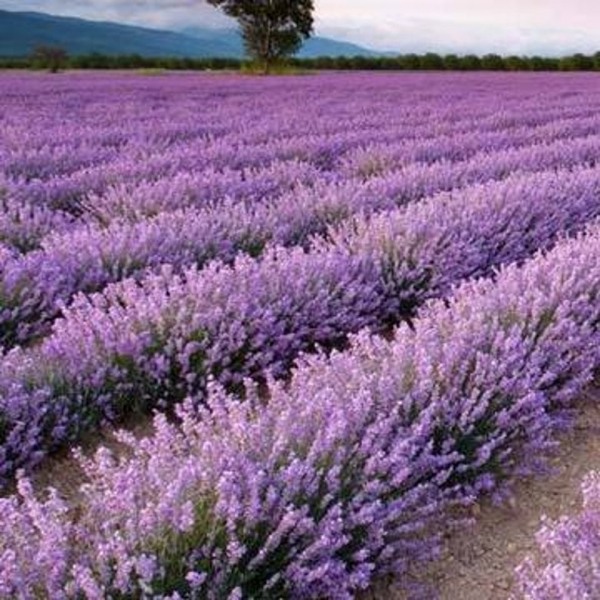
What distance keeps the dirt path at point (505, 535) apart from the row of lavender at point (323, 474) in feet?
0.22

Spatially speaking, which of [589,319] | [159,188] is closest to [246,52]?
[159,188]

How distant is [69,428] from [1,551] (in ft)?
3.72

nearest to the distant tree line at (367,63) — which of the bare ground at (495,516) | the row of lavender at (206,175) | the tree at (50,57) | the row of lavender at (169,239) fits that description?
the tree at (50,57)

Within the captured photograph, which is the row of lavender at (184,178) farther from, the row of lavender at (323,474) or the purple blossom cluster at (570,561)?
the purple blossom cluster at (570,561)

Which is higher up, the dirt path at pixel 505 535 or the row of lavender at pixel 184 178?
the row of lavender at pixel 184 178

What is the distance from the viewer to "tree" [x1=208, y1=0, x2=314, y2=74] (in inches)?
1697

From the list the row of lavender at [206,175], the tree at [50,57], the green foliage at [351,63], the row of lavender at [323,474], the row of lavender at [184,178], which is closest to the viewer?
the row of lavender at [323,474]

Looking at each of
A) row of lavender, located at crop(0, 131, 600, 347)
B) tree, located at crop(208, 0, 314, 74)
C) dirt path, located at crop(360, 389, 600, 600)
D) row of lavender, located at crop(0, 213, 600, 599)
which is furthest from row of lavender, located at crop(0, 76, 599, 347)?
tree, located at crop(208, 0, 314, 74)

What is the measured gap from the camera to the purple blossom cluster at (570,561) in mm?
1693

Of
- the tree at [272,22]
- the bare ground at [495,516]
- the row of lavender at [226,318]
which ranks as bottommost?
the bare ground at [495,516]

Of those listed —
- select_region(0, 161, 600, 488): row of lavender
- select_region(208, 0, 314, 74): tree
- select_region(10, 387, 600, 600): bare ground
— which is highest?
select_region(208, 0, 314, 74): tree

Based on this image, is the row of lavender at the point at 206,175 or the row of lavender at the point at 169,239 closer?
the row of lavender at the point at 169,239

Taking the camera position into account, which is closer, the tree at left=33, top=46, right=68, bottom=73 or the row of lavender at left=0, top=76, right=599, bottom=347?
the row of lavender at left=0, top=76, right=599, bottom=347

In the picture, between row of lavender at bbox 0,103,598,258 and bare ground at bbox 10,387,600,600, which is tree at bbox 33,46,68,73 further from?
bare ground at bbox 10,387,600,600
